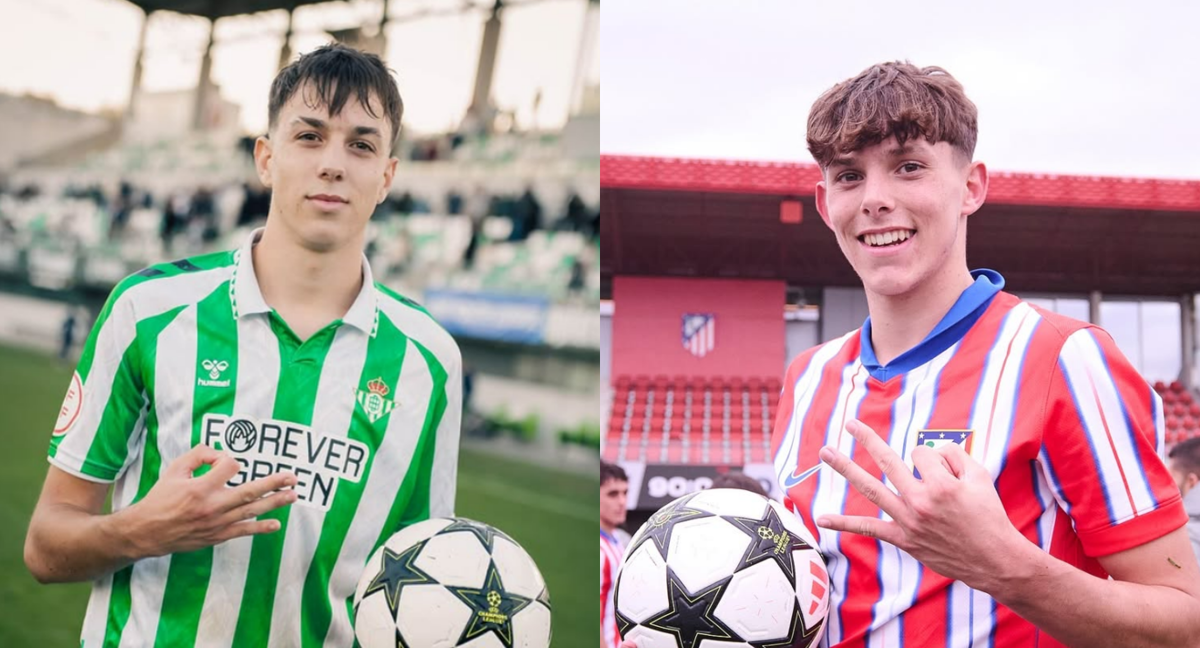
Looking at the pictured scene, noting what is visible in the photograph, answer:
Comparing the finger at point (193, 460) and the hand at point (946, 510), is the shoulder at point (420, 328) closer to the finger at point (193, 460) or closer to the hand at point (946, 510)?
the finger at point (193, 460)

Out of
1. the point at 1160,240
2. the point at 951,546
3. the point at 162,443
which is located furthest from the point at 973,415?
the point at 1160,240

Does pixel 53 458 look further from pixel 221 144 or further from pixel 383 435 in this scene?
pixel 221 144

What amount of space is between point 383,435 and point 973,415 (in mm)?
1134

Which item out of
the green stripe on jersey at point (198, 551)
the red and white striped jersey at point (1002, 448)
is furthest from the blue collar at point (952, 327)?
the green stripe on jersey at point (198, 551)

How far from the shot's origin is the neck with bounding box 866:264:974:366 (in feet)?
4.97

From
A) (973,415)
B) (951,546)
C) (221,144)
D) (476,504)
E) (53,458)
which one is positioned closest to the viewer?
(951,546)

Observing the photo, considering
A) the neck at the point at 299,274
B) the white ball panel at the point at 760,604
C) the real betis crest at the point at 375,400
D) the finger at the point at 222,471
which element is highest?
the neck at the point at 299,274

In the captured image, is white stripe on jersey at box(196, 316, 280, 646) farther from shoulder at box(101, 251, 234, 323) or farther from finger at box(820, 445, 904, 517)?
finger at box(820, 445, 904, 517)

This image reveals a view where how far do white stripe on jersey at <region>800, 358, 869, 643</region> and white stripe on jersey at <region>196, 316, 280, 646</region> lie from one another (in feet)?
3.53

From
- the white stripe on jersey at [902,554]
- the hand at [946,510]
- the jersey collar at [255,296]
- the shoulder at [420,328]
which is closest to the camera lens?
the hand at [946,510]

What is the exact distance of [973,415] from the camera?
4.53 ft

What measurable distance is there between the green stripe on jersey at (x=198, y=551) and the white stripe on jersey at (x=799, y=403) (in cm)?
108

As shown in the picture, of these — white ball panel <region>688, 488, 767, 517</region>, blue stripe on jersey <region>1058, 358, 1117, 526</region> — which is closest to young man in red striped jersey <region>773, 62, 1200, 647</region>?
blue stripe on jersey <region>1058, 358, 1117, 526</region>

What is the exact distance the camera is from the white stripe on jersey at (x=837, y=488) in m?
1.49
